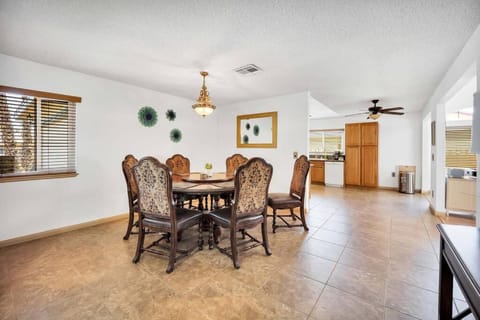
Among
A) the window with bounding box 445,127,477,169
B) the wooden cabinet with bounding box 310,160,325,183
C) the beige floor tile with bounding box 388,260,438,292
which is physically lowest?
the beige floor tile with bounding box 388,260,438,292

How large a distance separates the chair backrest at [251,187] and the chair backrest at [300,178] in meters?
0.95

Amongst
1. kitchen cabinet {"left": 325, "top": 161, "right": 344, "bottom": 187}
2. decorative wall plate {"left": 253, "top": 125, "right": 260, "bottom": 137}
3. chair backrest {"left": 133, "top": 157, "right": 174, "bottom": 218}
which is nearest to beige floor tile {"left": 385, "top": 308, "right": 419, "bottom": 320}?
chair backrest {"left": 133, "top": 157, "right": 174, "bottom": 218}

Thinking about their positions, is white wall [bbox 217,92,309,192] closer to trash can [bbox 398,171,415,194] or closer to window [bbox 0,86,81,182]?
window [bbox 0,86,81,182]

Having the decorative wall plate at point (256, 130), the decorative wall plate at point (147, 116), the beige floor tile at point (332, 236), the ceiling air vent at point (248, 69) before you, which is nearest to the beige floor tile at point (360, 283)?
the beige floor tile at point (332, 236)

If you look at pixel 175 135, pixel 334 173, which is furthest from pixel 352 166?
pixel 175 135

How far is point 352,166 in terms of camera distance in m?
6.98

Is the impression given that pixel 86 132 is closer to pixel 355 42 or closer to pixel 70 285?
pixel 70 285

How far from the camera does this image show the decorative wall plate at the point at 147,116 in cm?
389

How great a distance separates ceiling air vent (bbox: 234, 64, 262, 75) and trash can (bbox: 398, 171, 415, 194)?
547 cm

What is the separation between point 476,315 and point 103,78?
4.37 m

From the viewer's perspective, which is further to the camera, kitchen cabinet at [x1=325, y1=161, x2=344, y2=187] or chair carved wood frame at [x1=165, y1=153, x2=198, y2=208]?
kitchen cabinet at [x1=325, y1=161, x2=344, y2=187]

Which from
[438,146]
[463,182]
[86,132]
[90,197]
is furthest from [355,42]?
[90,197]

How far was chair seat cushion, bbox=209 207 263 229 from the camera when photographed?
222cm

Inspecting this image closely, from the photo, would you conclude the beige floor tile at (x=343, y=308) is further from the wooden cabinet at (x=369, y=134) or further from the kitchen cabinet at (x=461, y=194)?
the wooden cabinet at (x=369, y=134)
